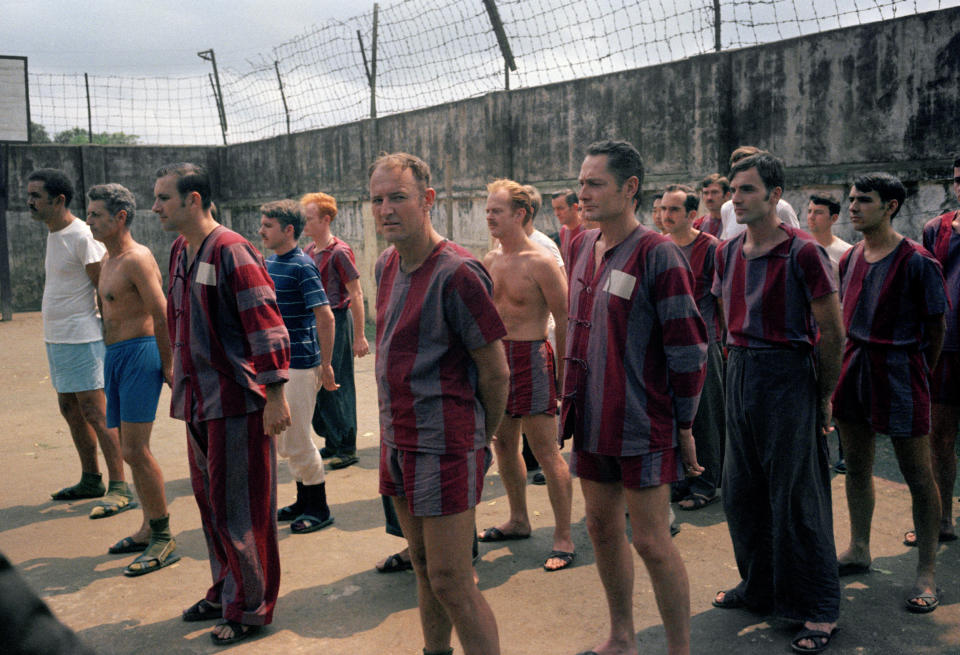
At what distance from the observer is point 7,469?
6.26 m

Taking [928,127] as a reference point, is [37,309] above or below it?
below

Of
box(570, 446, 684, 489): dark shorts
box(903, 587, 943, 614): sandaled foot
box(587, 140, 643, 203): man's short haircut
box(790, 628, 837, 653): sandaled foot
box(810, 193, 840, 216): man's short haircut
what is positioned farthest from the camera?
box(810, 193, 840, 216): man's short haircut

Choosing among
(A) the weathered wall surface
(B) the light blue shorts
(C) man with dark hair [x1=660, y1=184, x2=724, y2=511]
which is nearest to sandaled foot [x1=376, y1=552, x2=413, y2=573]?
(C) man with dark hair [x1=660, y1=184, x2=724, y2=511]

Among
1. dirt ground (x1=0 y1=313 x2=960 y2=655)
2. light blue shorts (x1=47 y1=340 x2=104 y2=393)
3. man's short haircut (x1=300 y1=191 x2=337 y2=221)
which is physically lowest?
dirt ground (x1=0 y1=313 x2=960 y2=655)

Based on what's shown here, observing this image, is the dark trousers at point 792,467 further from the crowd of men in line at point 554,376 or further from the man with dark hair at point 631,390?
the man with dark hair at point 631,390

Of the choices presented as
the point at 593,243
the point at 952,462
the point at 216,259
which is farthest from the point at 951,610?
the point at 216,259

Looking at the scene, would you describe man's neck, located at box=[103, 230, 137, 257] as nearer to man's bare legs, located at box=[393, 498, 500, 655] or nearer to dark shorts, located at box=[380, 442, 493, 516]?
dark shorts, located at box=[380, 442, 493, 516]

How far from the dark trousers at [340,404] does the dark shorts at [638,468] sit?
136 inches

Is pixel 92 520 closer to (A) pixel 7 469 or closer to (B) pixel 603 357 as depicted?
(A) pixel 7 469

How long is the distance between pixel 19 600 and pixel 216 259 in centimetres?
302

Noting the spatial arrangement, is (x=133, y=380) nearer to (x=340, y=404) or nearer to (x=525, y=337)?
(x=340, y=404)

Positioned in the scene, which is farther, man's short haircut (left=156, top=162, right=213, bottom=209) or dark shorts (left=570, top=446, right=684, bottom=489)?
man's short haircut (left=156, top=162, right=213, bottom=209)

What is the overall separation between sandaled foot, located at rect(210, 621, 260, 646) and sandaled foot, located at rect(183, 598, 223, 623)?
0.21m

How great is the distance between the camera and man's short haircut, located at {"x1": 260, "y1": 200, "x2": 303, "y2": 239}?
200 inches
